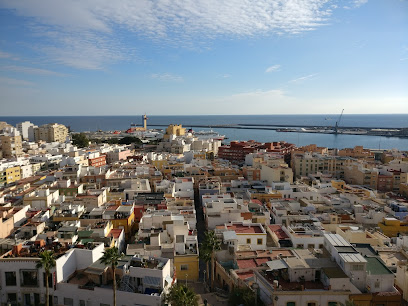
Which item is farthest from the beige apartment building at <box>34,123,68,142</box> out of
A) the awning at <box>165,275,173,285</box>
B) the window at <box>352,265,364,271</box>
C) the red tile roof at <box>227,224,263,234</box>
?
the window at <box>352,265,364,271</box>

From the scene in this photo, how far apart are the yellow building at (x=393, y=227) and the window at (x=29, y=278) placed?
21611 millimetres

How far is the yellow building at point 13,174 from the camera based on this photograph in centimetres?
4144

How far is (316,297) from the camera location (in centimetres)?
1273

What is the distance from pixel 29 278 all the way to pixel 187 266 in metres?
7.59

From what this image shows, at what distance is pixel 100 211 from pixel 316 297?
1566 cm

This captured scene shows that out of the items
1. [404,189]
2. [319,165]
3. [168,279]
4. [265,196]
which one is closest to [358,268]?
[168,279]

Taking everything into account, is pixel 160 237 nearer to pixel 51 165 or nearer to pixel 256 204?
pixel 256 204

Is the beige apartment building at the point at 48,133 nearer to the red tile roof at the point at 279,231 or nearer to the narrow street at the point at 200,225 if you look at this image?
the narrow street at the point at 200,225

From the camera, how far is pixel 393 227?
23.3 meters

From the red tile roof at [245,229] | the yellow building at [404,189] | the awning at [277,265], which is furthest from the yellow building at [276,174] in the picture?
the awning at [277,265]

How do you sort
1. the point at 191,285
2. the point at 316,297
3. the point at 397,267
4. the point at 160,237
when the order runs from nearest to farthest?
the point at 316,297 < the point at 397,267 < the point at 191,285 < the point at 160,237

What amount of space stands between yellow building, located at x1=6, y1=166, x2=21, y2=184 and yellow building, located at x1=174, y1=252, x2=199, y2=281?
107 ft

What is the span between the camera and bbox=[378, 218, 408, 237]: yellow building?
23219 mm

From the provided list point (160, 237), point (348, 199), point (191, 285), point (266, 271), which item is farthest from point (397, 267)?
point (348, 199)
